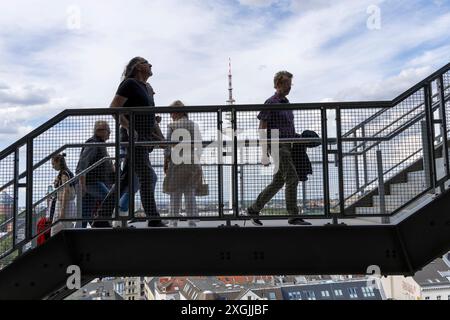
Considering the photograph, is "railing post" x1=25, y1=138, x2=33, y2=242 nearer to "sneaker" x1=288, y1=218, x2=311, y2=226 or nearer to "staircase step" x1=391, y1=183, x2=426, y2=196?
"sneaker" x1=288, y1=218, x2=311, y2=226

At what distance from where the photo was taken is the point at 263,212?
13.8 ft

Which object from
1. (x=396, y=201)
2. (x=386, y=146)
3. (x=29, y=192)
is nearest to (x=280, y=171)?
(x=386, y=146)

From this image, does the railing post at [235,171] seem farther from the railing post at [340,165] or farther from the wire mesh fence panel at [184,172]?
the railing post at [340,165]

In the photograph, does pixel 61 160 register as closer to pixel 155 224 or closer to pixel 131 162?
pixel 131 162

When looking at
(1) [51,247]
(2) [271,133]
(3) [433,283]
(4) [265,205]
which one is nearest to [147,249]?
(1) [51,247]

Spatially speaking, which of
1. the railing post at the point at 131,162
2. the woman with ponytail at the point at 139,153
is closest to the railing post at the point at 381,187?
the woman with ponytail at the point at 139,153

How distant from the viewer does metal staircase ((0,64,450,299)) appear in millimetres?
4039

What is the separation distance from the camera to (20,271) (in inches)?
163

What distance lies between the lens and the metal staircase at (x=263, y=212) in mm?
4039

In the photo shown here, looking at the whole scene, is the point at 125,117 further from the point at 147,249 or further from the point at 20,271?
the point at 20,271

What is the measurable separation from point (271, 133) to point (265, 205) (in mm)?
750

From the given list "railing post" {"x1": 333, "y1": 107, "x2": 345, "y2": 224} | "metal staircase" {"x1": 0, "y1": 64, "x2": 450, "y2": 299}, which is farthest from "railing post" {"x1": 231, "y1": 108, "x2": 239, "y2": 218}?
"railing post" {"x1": 333, "y1": 107, "x2": 345, "y2": 224}

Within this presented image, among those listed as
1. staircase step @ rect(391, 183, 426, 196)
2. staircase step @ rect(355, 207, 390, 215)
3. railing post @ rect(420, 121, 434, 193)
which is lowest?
staircase step @ rect(355, 207, 390, 215)
